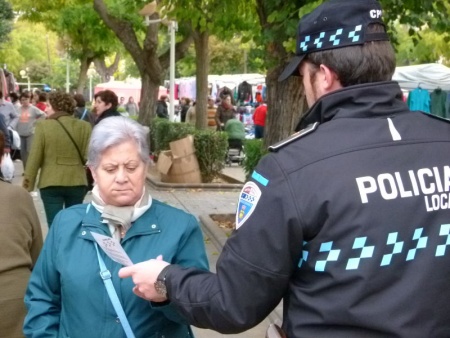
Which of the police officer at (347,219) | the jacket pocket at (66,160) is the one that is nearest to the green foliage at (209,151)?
the jacket pocket at (66,160)

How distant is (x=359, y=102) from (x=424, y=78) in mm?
14031

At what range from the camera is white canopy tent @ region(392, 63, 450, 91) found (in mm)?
15766

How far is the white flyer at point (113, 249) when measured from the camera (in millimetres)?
2805

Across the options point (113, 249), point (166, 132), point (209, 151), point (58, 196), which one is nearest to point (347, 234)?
point (113, 249)

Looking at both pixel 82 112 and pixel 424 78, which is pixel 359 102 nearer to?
pixel 82 112

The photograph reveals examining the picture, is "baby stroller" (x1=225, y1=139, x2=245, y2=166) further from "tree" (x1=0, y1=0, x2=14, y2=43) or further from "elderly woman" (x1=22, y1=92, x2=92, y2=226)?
"elderly woman" (x1=22, y1=92, x2=92, y2=226)

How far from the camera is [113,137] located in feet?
10.7

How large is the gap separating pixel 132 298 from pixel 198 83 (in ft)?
58.2

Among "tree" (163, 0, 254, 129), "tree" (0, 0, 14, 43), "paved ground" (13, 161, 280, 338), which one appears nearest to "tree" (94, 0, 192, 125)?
"tree" (0, 0, 14, 43)

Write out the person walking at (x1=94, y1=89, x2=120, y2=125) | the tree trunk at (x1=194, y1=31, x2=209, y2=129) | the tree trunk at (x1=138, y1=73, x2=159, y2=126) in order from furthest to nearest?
the tree trunk at (x1=138, y1=73, x2=159, y2=126) < the tree trunk at (x1=194, y1=31, x2=209, y2=129) < the person walking at (x1=94, y1=89, x2=120, y2=125)

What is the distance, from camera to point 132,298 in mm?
3045

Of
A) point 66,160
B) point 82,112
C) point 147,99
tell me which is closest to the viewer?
point 66,160

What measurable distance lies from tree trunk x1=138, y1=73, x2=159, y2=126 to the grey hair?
19.8 m

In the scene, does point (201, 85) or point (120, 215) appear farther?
point (201, 85)
